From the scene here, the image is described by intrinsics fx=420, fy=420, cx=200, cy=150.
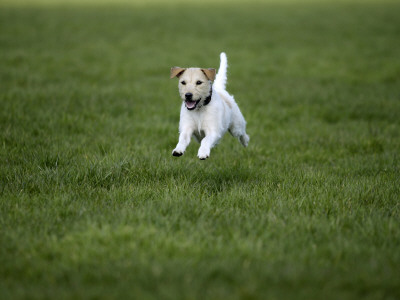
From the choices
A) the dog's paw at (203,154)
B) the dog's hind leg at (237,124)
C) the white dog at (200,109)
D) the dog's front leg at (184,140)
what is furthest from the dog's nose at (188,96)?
the dog's hind leg at (237,124)

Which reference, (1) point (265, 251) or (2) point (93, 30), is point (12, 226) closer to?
(1) point (265, 251)

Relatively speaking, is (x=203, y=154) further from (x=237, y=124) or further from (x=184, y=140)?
(x=237, y=124)

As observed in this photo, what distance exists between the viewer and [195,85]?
4.62 metres

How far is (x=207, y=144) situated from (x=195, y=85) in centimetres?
68

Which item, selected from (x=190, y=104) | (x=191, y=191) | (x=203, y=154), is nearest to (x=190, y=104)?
(x=190, y=104)

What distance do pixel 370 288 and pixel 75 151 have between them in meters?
4.16

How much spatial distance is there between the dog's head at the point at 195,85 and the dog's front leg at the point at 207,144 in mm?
371

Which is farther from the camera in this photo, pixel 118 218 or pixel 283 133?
pixel 283 133

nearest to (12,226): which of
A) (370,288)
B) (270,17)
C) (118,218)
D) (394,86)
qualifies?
(118,218)

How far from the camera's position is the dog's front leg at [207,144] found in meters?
4.29

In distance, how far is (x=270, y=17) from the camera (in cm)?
2867

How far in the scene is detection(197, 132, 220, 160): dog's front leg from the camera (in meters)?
4.29

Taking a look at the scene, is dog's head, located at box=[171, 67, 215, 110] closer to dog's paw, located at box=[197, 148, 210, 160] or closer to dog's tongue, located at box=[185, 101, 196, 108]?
dog's tongue, located at box=[185, 101, 196, 108]

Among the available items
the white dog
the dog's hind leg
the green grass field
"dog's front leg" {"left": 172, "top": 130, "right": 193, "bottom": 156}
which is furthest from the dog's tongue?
the dog's hind leg
